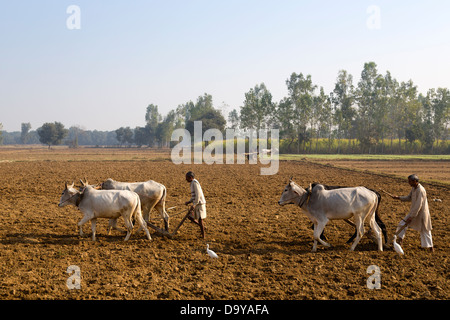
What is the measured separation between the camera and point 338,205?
905 cm

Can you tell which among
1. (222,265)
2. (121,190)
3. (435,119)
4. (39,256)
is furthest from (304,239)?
(435,119)

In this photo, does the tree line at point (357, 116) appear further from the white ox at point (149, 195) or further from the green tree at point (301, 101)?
the white ox at point (149, 195)

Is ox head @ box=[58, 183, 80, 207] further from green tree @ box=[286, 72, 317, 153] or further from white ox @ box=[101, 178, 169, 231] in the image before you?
green tree @ box=[286, 72, 317, 153]

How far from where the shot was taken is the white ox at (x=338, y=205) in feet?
29.5

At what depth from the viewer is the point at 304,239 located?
1027 centimetres

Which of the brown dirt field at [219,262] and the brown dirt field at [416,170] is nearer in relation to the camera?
the brown dirt field at [219,262]

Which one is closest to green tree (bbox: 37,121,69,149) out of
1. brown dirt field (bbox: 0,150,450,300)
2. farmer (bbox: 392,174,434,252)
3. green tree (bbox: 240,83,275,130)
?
green tree (bbox: 240,83,275,130)

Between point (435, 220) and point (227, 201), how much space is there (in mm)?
8064

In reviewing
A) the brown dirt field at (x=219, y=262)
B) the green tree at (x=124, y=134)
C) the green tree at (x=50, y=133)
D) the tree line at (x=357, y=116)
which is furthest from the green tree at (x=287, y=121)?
the green tree at (x=124, y=134)

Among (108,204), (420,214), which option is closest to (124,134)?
(108,204)

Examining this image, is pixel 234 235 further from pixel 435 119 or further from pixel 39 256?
pixel 435 119

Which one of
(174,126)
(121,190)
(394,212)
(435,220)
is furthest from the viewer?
(174,126)

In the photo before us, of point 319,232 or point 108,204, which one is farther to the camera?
point 108,204

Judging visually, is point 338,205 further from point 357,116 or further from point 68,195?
point 357,116
